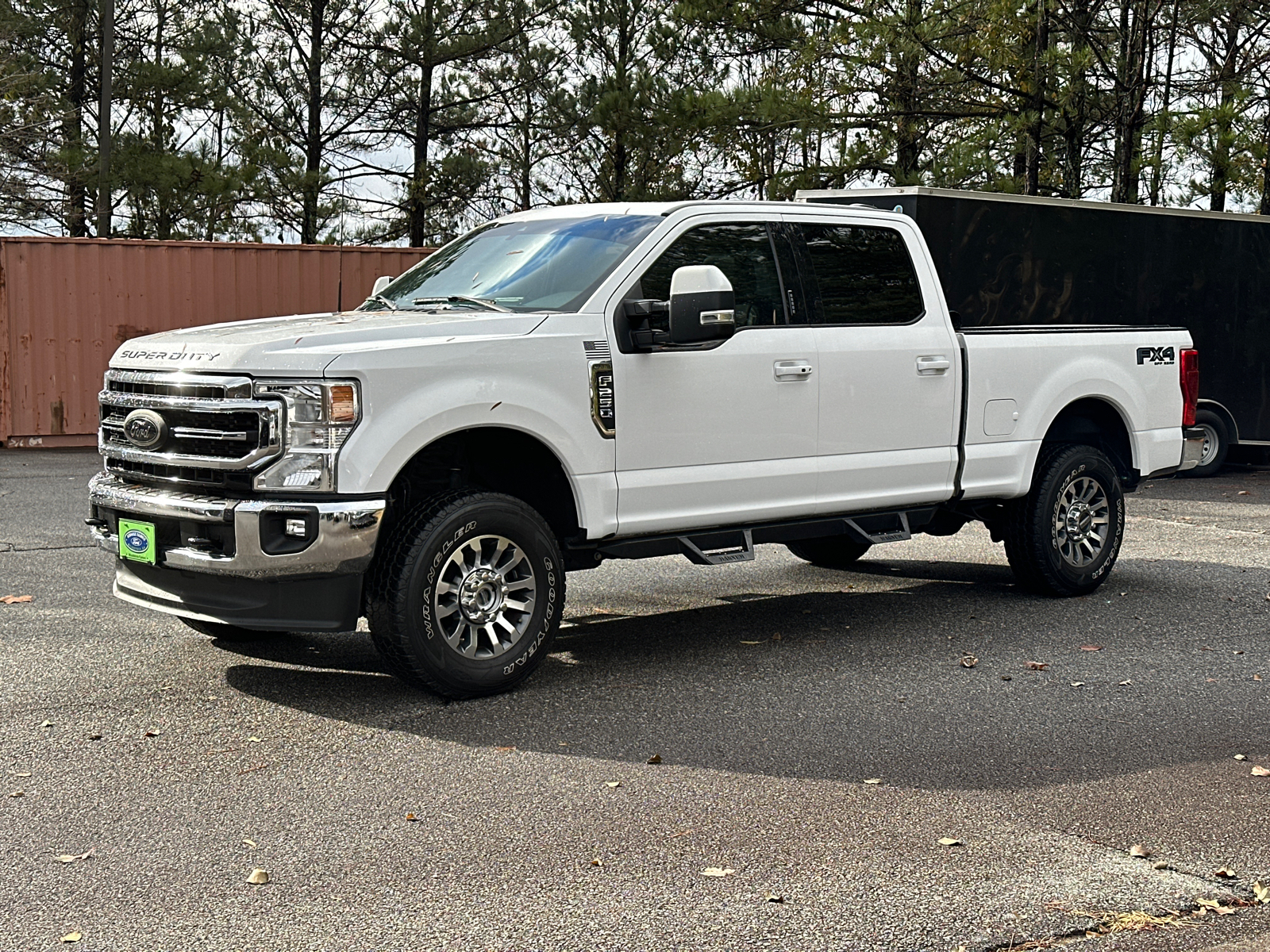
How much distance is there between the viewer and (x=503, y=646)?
20.5 ft

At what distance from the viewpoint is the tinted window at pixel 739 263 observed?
686 centimetres

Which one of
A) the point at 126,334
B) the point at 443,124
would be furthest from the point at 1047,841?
the point at 443,124

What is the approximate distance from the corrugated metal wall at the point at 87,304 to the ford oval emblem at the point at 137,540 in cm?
1171

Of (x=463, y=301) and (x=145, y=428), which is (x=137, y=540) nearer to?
(x=145, y=428)

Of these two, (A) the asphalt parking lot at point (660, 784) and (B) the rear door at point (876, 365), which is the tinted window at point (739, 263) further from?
(A) the asphalt parking lot at point (660, 784)

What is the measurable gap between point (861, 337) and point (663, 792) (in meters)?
3.21

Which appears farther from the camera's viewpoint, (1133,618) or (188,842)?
(1133,618)

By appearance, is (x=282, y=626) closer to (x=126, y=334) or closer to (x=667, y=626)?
(x=667, y=626)

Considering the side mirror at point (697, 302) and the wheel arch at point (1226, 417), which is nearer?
the side mirror at point (697, 302)

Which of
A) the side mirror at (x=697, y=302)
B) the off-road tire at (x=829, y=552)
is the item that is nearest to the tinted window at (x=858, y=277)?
the side mirror at (x=697, y=302)

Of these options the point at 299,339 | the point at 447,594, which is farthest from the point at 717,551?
the point at 299,339

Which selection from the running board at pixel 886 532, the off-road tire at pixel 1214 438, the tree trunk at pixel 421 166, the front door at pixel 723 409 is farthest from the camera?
the tree trunk at pixel 421 166

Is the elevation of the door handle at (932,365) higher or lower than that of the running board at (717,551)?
higher

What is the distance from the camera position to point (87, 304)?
18.4 meters
